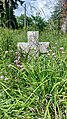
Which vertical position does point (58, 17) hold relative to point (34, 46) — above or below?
above

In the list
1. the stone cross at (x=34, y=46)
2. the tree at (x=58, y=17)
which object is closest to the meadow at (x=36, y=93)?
the stone cross at (x=34, y=46)

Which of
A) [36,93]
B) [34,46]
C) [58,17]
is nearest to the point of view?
[36,93]

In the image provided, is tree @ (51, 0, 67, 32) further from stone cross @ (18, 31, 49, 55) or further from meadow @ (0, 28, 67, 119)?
meadow @ (0, 28, 67, 119)

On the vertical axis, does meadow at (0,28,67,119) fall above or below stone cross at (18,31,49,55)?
below

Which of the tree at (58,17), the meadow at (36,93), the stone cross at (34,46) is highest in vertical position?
the tree at (58,17)

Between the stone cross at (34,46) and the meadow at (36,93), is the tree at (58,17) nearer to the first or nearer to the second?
the stone cross at (34,46)

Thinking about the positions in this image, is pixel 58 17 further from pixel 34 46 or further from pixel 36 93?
pixel 36 93

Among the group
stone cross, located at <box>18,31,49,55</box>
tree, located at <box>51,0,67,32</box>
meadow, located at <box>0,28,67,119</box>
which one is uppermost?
tree, located at <box>51,0,67,32</box>

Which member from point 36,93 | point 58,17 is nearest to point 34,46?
point 58,17

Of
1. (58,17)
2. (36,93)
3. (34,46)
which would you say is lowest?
(36,93)

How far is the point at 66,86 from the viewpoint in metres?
2.08

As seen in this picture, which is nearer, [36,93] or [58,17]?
[36,93]

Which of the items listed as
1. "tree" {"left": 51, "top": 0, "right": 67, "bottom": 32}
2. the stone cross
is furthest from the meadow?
"tree" {"left": 51, "top": 0, "right": 67, "bottom": 32}

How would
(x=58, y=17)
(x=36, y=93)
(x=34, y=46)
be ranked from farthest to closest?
(x=58, y=17) → (x=34, y=46) → (x=36, y=93)
